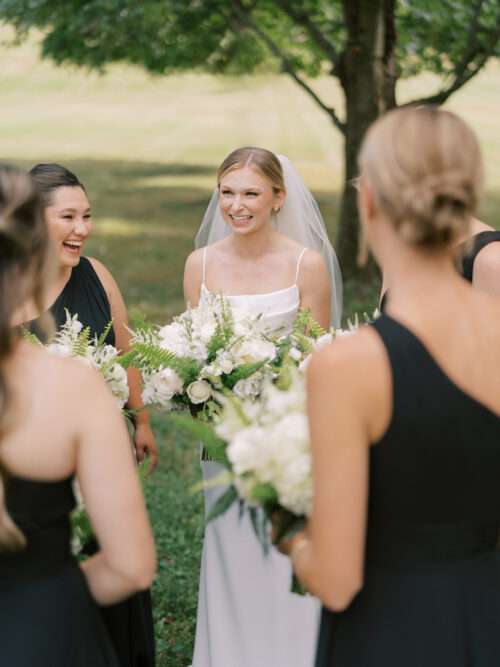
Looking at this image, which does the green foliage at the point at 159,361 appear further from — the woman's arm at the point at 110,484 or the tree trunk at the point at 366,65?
the tree trunk at the point at 366,65

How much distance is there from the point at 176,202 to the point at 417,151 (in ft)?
78.2

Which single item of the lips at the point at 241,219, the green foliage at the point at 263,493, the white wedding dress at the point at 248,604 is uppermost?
the lips at the point at 241,219

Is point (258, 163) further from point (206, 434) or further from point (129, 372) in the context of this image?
point (206, 434)

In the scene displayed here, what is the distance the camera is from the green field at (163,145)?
57.1ft

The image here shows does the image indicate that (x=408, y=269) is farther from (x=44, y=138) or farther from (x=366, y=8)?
(x=44, y=138)

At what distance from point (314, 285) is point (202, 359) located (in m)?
1.18

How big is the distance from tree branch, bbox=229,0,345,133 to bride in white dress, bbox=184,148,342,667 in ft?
22.8

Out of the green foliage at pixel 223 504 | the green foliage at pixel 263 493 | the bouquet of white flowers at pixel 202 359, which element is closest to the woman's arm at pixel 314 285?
the bouquet of white flowers at pixel 202 359

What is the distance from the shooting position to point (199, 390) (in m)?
4.40

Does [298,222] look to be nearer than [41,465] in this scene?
No

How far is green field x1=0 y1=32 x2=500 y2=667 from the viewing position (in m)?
17.4

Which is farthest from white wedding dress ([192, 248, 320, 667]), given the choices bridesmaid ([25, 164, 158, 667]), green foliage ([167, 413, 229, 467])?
green foliage ([167, 413, 229, 467])

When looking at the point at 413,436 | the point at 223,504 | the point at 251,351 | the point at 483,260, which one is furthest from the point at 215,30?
the point at 413,436

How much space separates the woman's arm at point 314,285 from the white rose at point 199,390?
45.2 inches
